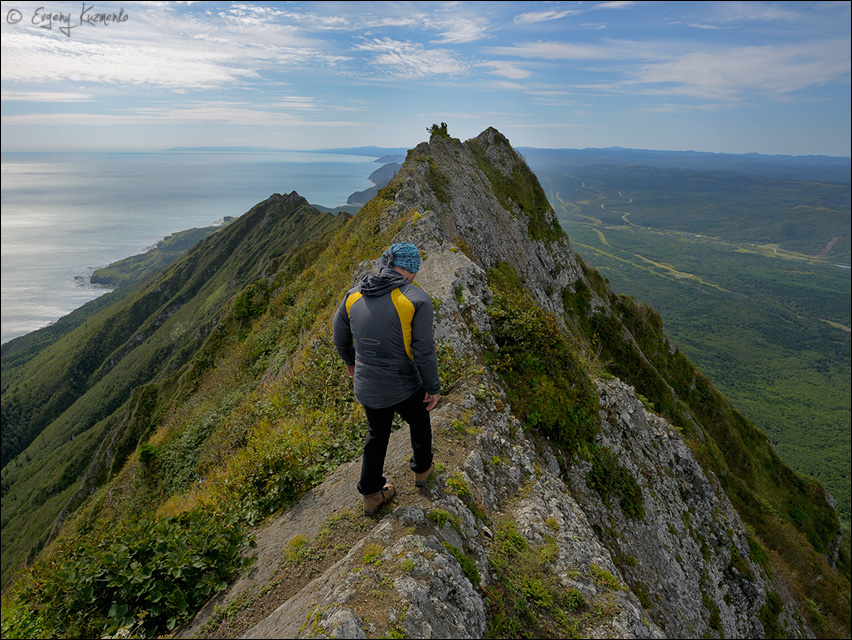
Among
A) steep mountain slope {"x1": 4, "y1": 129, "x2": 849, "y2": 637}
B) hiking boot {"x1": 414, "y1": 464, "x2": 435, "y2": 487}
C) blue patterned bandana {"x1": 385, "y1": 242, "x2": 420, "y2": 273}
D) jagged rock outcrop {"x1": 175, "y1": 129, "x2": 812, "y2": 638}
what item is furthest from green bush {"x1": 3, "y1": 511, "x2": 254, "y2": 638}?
blue patterned bandana {"x1": 385, "y1": 242, "x2": 420, "y2": 273}

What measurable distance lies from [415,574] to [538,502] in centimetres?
427

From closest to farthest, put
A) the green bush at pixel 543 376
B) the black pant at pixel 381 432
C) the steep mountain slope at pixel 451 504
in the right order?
the steep mountain slope at pixel 451 504 → the black pant at pixel 381 432 → the green bush at pixel 543 376

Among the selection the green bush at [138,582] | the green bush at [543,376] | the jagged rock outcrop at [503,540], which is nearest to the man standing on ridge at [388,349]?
the jagged rock outcrop at [503,540]

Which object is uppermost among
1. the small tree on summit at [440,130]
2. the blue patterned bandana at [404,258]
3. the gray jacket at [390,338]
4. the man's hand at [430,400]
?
the small tree on summit at [440,130]

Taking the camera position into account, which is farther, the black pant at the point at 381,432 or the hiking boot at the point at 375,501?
the hiking boot at the point at 375,501

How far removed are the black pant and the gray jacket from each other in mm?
165

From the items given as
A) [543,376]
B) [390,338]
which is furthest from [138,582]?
[543,376]

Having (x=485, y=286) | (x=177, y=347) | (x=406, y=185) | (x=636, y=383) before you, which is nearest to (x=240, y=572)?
(x=485, y=286)

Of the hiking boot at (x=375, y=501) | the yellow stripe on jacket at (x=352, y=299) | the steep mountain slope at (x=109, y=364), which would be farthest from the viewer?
the steep mountain slope at (x=109, y=364)

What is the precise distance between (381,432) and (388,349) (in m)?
1.32

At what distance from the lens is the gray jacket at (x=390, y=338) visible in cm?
515

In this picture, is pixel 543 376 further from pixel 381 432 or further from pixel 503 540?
pixel 381 432

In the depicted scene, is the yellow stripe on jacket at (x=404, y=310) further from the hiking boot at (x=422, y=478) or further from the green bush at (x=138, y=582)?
the green bush at (x=138, y=582)

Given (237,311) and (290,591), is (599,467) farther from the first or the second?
(237,311)
